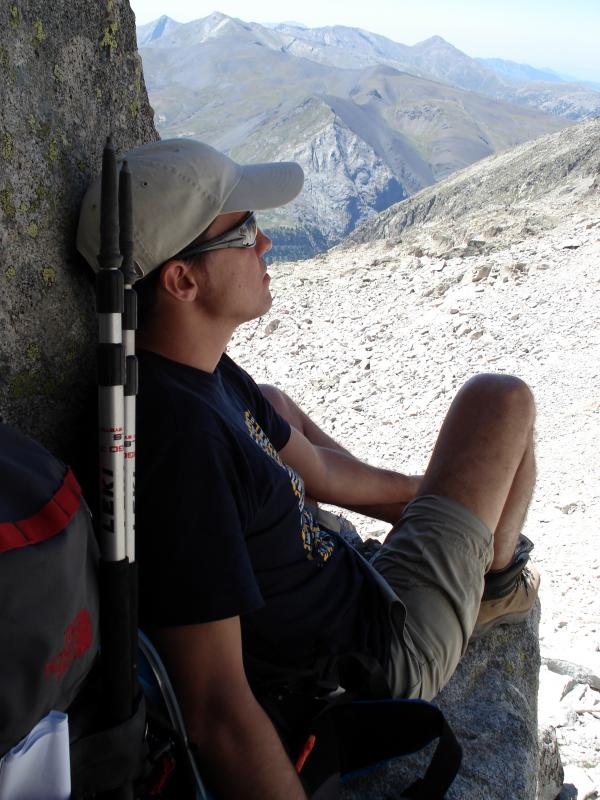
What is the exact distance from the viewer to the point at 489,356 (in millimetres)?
10227

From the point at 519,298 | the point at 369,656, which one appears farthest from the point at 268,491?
the point at 519,298

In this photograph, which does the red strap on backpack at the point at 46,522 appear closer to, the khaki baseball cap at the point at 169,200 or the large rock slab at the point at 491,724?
the khaki baseball cap at the point at 169,200

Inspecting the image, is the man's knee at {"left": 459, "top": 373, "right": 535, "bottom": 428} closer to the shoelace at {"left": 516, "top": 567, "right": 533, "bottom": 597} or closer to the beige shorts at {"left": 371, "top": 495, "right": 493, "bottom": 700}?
the beige shorts at {"left": 371, "top": 495, "right": 493, "bottom": 700}

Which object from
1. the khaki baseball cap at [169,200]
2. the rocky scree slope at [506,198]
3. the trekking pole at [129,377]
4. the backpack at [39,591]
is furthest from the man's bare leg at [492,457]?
the rocky scree slope at [506,198]

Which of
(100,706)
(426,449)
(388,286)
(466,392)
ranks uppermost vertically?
(466,392)

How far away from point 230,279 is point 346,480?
152 centimetres

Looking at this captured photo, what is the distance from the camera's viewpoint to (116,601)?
5.95 ft

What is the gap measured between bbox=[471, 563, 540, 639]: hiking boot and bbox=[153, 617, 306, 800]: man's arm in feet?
5.61

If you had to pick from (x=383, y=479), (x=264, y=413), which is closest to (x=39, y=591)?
(x=264, y=413)

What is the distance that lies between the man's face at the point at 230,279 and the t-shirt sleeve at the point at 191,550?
0.65m

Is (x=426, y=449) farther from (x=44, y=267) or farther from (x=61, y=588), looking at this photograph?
(x=61, y=588)

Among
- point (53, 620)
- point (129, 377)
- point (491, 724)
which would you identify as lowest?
point (491, 724)

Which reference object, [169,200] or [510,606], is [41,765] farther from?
[510,606]

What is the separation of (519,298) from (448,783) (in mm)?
9843
